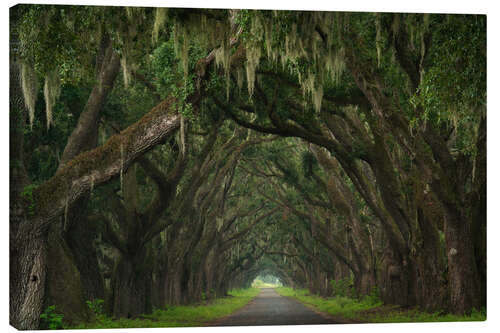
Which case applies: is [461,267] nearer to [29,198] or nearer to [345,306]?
[29,198]

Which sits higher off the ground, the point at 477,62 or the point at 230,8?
the point at 230,8

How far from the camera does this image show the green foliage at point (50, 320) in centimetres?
1030

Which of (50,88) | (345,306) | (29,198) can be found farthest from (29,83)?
(345,306)

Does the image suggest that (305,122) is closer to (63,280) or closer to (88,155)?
(88,155)

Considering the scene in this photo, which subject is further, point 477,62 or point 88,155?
point 88,155

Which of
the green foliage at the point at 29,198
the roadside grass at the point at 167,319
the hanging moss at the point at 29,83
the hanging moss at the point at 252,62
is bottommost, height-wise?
the roadside grass at the point at 167,319

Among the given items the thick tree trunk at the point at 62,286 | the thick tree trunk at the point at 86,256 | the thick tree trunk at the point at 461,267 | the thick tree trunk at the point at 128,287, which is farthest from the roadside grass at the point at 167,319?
the thick tree trunk at the point at 461,267

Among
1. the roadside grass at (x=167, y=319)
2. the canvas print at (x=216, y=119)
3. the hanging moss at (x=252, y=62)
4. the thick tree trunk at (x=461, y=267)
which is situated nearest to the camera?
the canvas print at (x=216, y=119)

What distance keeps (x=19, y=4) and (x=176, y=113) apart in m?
3.27

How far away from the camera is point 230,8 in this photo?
10711 mm

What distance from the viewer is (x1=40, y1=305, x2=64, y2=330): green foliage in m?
10.3

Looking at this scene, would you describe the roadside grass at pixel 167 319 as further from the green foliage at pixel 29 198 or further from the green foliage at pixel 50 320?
the green foliage at pixel 29 198

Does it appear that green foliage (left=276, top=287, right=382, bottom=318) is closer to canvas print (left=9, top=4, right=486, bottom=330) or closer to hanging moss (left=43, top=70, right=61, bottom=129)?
canvas print (left=9, top=4, right=486, bottom=330)

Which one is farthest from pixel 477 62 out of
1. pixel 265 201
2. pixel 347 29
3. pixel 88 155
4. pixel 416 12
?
pixel 265 201
